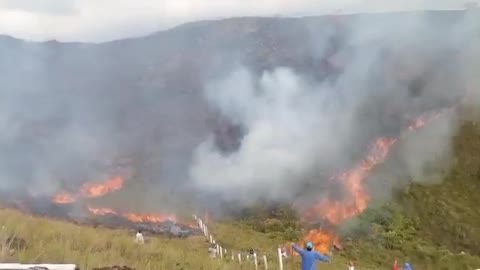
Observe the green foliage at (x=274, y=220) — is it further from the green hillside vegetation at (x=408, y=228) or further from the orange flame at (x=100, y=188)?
the orange flame at (x=100, y=188)

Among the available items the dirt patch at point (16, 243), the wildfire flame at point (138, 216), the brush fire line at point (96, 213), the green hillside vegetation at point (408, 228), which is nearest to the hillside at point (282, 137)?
the green hillside vegetation at point (408, 228)

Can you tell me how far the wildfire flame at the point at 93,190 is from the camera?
43.0m

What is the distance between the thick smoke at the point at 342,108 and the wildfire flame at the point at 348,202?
2.68 ft

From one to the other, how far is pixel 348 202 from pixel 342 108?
12.5m

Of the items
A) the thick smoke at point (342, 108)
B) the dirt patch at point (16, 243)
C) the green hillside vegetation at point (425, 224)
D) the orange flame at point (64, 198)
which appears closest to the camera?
the dirt patch at point (16, 243)

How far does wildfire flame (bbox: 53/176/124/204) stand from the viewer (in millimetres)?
42969

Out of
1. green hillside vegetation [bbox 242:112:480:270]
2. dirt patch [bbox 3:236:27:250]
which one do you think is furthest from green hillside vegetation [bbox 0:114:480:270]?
dirt patch [bbox 3:236:27:250]

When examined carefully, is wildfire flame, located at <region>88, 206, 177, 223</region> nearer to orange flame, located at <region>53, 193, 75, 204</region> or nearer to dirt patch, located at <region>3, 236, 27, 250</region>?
orange flame, located at <region>53, 193, 75, 204</region>

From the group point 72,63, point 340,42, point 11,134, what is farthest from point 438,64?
point 72,63

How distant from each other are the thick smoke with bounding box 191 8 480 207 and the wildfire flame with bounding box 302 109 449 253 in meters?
0.82

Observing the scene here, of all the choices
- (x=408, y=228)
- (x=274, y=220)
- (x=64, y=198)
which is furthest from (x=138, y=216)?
(x=408, y=228)

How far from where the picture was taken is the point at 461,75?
50.6 metres

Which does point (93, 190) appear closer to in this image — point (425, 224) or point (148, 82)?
point (425, 224)

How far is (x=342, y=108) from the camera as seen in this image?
49281 mm
